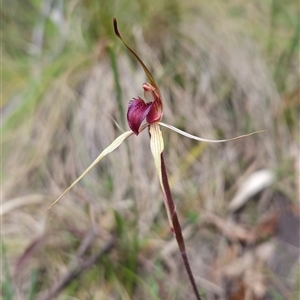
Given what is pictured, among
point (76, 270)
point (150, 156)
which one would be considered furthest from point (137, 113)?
point (150, 156)

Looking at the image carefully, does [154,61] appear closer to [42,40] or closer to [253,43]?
[253,43]

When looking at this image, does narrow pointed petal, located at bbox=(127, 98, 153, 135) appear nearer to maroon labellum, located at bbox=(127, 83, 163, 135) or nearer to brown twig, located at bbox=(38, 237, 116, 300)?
maroon labellum, located at bbox=(127, 83, 163, 135)

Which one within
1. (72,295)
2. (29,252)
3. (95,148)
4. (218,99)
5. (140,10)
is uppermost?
(140,10)

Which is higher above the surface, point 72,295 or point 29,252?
point 29,252

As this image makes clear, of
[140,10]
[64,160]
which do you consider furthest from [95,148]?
[140,10]

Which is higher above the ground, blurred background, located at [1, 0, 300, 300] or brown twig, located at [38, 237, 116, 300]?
blurred background, located at [1, 0, 300, 300]

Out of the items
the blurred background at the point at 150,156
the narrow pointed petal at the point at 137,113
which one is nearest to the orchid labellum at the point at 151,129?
the narrow pointed petal at the point at 137,113

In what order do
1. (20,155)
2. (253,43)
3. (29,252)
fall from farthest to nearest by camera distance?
1. (253,43)
2. (20,155)
3. (29,252)

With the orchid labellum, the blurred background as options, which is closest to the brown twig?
the blurred background
